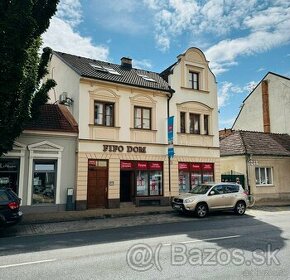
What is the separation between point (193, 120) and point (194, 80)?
3.11 metres

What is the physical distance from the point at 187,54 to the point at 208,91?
3127 millimetres

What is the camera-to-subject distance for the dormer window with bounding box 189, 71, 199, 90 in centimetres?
2291

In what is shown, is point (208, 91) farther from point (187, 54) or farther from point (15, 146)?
point (15, 146)

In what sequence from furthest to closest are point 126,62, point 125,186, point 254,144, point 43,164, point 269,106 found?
point 269,106
point 254,144
point 126,62
point 125,186
point 43,164

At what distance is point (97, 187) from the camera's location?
1817 cm

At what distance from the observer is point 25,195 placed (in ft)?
53.4

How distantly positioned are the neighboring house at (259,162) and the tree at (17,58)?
16274mm

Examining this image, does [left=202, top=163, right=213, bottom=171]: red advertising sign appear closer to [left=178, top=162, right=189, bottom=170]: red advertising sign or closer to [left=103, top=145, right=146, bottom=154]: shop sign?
[left=178, top=162, right=189, bottom=170]: red advertising sign

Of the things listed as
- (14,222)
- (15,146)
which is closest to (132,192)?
(15,146)

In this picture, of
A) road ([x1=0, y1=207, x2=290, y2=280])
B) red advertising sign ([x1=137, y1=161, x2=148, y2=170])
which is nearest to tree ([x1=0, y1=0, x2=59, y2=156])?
road ([x1=0, y1=207, x2=290, y2=280])

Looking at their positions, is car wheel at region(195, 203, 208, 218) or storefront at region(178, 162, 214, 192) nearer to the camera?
car wheel at region(195, 203, 208, 218)

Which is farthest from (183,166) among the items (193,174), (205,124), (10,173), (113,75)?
(10,173)

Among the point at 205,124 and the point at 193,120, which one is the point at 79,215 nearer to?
the point at 193,120

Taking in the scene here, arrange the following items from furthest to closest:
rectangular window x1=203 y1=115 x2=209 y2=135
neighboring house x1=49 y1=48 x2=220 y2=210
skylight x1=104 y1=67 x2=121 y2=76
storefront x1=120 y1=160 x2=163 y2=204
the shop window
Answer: rectangular window x1=203 y1=115 x2=209 y2=135
skylight x1=104 y1=67 x2=121 y2=76
storefront x1=120 y1=160 x2=163 y2=204
neighboring house x1=49 y1=48 x2=220 y2=210
the shop window
